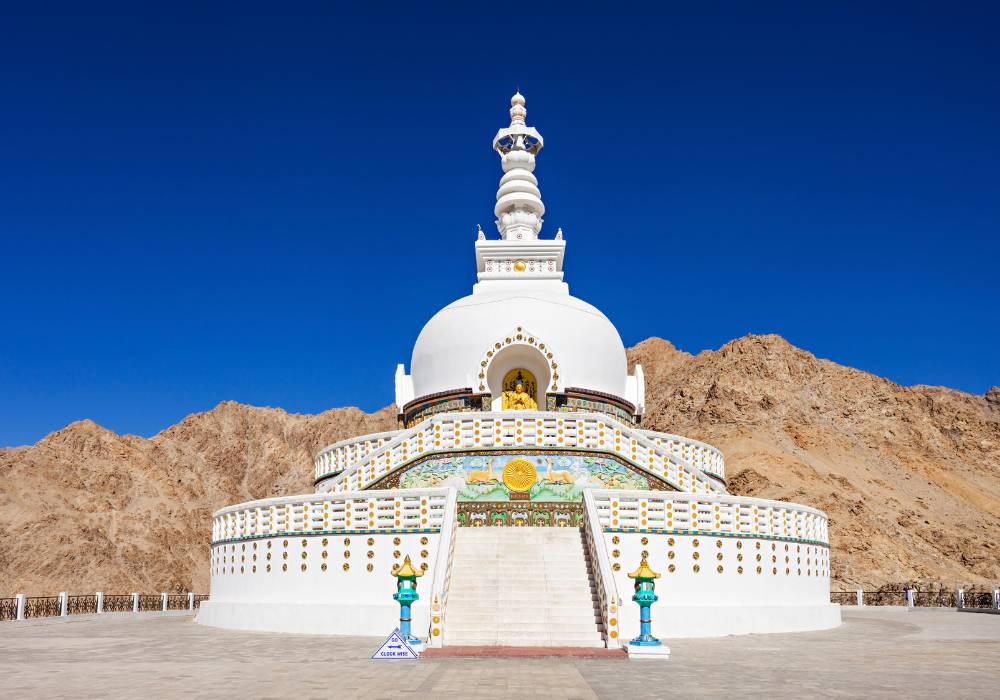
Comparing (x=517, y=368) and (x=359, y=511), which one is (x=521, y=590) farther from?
(x=517, y=368)

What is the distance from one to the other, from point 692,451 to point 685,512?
30.9 feet

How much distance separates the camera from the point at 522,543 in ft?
65.5

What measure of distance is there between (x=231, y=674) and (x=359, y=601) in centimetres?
704

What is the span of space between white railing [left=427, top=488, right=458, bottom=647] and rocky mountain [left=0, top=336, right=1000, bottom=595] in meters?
38.0

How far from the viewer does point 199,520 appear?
69125 mm

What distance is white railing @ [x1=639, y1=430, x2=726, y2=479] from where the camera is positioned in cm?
2805

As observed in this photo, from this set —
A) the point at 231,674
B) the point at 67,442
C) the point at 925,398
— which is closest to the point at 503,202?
the point at 231,674

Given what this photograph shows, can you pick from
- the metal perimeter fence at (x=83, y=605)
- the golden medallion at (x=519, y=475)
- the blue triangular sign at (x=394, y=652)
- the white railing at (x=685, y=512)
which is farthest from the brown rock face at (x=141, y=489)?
the blue triangular sign at (x=394, y=652)

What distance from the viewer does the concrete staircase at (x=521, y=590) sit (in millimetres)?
16156

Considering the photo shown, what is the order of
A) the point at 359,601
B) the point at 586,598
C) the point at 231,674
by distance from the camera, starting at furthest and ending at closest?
the point at 359,601, the point at 586,598, the point at 231,674

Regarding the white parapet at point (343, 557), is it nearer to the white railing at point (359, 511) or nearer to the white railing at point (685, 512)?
the white railing at point (359, 511)

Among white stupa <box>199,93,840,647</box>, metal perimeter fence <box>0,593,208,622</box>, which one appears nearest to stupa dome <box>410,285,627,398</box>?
white stupa <box>199,93,840,647</box>

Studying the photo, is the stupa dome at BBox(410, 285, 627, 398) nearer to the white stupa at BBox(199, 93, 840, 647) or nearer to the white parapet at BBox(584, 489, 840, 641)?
the white stupa at BBox(199, 93, 840, 647)

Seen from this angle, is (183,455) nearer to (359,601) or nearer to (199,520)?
(199,520)
